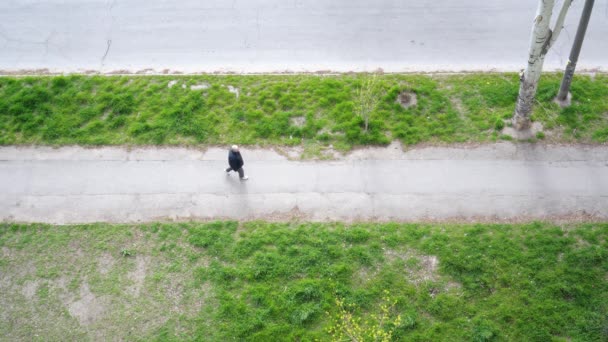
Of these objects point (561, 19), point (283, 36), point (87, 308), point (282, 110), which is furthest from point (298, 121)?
point (87, 308)

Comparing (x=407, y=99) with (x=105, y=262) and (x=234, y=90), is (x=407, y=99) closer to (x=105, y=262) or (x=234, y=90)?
(x=234, y=90)

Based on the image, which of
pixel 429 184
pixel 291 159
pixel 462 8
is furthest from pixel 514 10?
pixel 291 159

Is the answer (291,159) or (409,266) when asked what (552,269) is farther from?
(291,159)

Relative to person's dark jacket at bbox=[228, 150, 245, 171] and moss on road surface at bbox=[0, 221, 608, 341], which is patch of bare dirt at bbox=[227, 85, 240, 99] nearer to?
person's dark jacket at bbox=[228, 150, 245, 171]

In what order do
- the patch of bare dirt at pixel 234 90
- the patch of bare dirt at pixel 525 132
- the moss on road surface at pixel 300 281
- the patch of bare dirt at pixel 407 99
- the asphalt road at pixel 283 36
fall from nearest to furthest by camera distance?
1. the moss on road surface at pixel 300 281
2. the patch of bare dirt at pixel 525 132
3. the patch of bare dirt at pixel 407 99
4. the patch of bare dirt at pixel 234 90
5. the asphalt road at pixel 283 36

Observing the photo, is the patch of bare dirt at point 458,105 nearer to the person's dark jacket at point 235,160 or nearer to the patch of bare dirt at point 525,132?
the patch of bare dirt at point 525,132

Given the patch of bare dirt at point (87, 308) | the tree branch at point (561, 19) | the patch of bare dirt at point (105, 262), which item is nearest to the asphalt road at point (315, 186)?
the patch of bare dirt at point (105, 262)

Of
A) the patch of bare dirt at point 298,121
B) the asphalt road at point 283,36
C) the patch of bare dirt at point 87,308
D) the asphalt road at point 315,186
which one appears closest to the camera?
the patch of bare dirt at point 87,308
